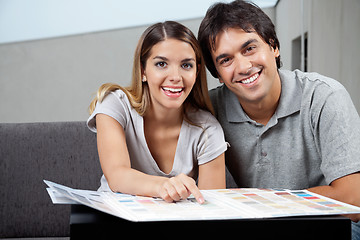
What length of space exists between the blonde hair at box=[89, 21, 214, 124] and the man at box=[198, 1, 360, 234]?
0.07m

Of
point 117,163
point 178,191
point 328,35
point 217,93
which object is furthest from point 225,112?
point 328,35

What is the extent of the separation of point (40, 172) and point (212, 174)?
71 centimetres

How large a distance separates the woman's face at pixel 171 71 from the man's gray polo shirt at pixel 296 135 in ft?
0.67

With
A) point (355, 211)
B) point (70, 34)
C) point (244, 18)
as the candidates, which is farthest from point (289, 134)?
point (70, 34)

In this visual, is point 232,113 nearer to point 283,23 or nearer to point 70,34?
point 283,23

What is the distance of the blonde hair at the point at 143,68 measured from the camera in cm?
128

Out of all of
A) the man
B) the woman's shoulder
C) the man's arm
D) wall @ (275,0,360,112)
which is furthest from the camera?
wall @ (275,0,360,112)

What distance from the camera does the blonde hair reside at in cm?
A: 128

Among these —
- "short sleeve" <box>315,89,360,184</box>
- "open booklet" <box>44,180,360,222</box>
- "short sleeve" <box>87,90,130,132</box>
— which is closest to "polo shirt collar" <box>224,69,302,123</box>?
"short sleeve" <box>315,89,360,184</box>

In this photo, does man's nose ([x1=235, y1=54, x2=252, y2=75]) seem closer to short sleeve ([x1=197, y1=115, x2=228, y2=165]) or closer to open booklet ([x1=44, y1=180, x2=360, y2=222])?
short sleeve ([x1=197, y1=115, x2=228, y2=165])

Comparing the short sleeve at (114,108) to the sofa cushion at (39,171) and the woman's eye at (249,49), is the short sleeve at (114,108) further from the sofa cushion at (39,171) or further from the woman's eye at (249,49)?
the woman's eye at (249,49)

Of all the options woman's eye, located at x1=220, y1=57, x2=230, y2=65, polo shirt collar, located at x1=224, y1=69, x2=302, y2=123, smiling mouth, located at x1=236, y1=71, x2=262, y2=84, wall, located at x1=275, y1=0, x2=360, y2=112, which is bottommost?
polo shirt collar, located at x1=224, y1=69, x2=302, y2=123

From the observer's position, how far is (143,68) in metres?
1.34

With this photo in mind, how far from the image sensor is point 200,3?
2.74m
